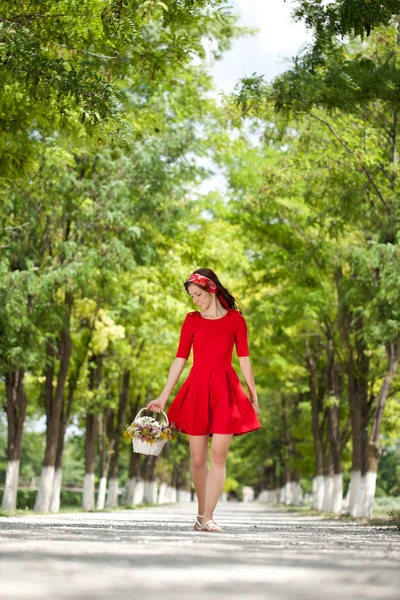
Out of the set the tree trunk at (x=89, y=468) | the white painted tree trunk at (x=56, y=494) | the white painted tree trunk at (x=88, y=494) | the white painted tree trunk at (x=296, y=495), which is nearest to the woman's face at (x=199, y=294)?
the white painted tree trunk at (x=56, y=494)

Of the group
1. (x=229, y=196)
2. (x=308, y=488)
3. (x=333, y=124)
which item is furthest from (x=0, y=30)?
(x=308, y=488)

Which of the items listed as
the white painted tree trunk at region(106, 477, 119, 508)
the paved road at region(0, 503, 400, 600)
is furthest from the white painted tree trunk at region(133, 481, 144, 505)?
the paved road at region(0, 503, 400, 600)

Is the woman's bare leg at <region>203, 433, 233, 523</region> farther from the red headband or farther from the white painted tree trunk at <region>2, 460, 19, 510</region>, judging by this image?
the white painted tree trunk at <region>2, 460, 19, 510</region>

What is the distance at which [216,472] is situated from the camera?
365 inches

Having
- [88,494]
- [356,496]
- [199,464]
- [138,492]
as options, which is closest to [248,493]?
[138,492]

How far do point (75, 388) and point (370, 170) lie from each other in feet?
40.8

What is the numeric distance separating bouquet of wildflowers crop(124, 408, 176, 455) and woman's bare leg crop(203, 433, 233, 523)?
516 millimetres

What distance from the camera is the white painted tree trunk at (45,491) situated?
75.4ft

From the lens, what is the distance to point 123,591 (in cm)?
404

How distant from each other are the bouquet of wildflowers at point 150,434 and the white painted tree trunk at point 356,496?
14.8 m

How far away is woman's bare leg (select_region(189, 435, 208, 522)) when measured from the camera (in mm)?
9477

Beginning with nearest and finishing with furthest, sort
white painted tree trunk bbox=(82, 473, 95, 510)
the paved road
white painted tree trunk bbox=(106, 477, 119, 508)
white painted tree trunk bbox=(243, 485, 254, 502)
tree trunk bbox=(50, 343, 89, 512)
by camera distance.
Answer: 1. the paved road
2. tree trunk bbox=(50, 343, 89, 512)
3. white painted tree trunk bbox=(82, 473, 95, 510)
4. white painted tree trunk bbox=(106, 477, 119, 508)
5. white painted tree trunk bbox=(243, 485, 254, 502)

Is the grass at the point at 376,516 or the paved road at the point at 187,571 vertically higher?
the grass at the point at 376,516

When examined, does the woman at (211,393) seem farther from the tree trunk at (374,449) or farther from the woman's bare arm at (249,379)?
the tree trunk at (374,449)
